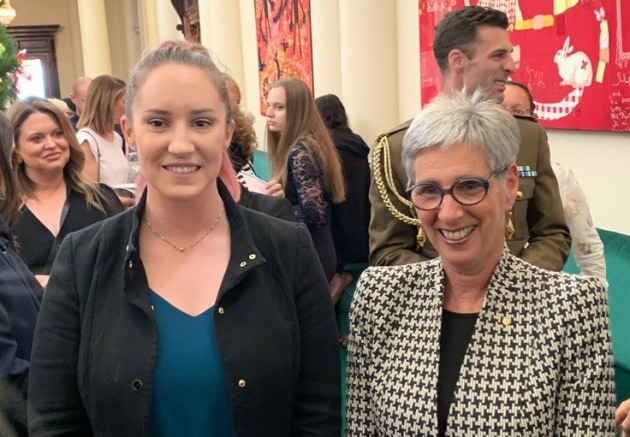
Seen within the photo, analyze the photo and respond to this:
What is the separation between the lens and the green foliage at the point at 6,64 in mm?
4133

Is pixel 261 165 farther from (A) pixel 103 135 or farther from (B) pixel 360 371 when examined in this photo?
(B) pixel 360 371

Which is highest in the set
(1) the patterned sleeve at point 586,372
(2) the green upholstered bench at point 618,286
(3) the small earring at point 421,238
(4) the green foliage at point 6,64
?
(4) the green foliage at point 6,64

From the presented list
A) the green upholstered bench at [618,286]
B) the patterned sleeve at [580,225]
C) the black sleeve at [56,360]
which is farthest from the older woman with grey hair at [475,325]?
the green upholstered bench at [618,286]

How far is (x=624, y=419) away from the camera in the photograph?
1.44 m

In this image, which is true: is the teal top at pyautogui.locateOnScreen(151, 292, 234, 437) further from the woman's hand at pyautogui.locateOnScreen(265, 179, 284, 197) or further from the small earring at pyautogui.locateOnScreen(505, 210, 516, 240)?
the woman's hand at pyautogui.locateOnScreen(265, 179, 284, 197)

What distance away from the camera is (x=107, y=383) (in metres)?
1.34

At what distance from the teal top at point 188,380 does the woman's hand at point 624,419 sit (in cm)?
77

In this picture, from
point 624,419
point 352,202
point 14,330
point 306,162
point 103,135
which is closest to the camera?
point 624,419

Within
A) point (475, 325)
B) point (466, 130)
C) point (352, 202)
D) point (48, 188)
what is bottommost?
point (352, 202)

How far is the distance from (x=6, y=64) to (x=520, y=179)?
3.26 m

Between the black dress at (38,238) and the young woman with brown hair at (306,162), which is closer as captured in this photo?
the black dress at (38,238)

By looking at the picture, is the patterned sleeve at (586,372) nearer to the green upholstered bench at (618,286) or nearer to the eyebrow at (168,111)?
the eyebrow at (168,111)

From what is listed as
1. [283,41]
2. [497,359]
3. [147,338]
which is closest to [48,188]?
[147,338]

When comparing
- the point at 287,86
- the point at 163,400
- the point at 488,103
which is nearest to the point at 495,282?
the point at 488,103
